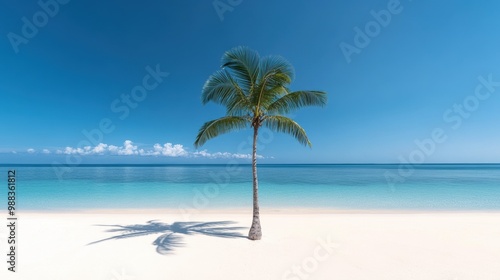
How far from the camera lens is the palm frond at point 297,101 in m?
6.98

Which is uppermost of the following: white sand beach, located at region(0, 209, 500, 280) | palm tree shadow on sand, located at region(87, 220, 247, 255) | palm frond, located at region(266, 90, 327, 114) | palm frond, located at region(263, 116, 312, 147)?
palm frond, located at region(266, 90, 327, 114)

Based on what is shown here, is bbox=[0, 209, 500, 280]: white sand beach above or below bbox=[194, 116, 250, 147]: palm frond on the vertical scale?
below

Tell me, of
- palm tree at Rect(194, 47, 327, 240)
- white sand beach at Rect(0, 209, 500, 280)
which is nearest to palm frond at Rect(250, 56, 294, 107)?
palm tree at Rect(194, 47, 327, 240)

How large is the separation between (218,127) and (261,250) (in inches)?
148

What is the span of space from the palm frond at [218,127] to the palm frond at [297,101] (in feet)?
3.11

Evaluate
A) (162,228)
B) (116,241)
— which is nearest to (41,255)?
(116,241)

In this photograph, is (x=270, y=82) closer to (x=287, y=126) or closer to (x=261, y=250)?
(x=287, y=126)

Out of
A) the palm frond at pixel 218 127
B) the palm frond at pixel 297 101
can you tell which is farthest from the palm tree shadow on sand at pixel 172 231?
the palm frond at pixel 297 101

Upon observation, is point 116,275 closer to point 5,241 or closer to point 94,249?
point 94,249

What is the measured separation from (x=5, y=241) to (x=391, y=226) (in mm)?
13210

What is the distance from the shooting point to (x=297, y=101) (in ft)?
23.5

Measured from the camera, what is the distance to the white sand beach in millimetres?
5234

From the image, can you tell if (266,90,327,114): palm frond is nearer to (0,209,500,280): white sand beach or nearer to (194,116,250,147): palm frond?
(194,116,250,147): palm frond

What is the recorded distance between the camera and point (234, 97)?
7.27 m
